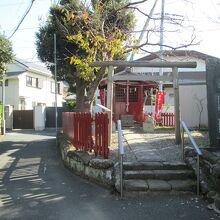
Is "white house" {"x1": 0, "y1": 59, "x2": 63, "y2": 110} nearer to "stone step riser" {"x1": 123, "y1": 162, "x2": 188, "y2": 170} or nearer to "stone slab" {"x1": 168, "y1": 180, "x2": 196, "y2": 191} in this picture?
"stone step riser" {"x1": 123, "y1": 162, "x2": 188, "y2": 170}

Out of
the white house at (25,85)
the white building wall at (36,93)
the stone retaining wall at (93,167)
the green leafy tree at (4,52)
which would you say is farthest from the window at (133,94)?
the white building wall at (36,93)

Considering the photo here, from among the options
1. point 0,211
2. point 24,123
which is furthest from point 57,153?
point 24,123

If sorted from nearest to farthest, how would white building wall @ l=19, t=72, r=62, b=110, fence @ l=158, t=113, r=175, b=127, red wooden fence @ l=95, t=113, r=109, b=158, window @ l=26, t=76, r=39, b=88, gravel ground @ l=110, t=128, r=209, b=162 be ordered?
red wooden fence @ l=95, t=113, r=109, b=158
gravel ground @ l=110, t=128, r=209, b=162
fence @ l=158, t=113, r=175, b=127
white building wall @ l=19, t=72, r=62, b=110
window @ l=26, t=76, r=39, b=88

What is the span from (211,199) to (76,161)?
3.72 m

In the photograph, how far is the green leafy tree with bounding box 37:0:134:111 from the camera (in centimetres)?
1315

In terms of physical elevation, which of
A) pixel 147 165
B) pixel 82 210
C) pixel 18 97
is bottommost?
pixel 82 210

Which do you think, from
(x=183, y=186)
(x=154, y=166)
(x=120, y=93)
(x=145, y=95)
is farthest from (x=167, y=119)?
(x=183, y=186)

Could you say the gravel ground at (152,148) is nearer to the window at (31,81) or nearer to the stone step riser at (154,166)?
the stone step riser at (154,166)

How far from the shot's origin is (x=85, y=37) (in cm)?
1448

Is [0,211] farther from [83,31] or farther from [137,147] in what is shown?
[83,31]

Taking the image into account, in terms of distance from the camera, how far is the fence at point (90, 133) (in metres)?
8.36

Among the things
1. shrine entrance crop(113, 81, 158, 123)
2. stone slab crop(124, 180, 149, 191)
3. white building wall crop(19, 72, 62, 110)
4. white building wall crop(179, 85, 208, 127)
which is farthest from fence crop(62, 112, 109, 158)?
white building wall crop(19, 72, 62, 110)

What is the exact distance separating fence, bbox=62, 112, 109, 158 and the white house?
2294 cm

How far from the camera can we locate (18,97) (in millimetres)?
33688
